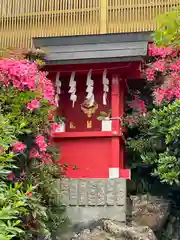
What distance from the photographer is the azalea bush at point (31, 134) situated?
25.9ft

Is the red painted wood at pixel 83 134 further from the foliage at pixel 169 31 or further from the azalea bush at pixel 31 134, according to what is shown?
the foliage at pixel 169 31

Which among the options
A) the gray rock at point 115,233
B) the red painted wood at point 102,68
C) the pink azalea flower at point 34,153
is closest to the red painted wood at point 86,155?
the gray rock at point 115,233

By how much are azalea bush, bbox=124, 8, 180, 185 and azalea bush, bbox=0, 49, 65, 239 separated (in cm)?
217

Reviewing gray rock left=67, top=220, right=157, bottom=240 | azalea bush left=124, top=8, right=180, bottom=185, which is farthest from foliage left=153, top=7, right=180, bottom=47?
gray rock left=67, top=220, right=157, bottom=240

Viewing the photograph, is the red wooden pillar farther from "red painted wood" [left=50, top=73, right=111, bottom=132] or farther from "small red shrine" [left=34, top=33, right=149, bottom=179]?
"red painted wood" [left=50, top=73, right=111, bottom=132]

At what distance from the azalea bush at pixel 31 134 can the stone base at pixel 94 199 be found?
1.41 ft

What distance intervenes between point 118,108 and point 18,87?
2555 millimetres

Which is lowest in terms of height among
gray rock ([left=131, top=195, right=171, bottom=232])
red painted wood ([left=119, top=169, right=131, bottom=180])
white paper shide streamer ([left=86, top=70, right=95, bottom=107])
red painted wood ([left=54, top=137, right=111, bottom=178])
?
gray rock ([left=131, top=195, right=171, bottom=232])

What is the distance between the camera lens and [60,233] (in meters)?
9.15

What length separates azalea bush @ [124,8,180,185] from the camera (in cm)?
892

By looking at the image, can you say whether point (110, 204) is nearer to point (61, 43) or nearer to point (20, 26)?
point (61, 43)

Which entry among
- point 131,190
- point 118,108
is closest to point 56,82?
point 118,108

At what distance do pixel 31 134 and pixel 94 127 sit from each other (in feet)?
7.67

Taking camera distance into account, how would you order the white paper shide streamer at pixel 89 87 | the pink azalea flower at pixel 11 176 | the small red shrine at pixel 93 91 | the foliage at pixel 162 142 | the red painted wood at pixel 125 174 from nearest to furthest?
the pink azalea flower at pixel 11 176 < the foliage at pixel 162 142 < the red painted wood at pixel 125 174 < the small red shrine at pixel 93 91 < the white paper shide streamer at pixel 89 87
